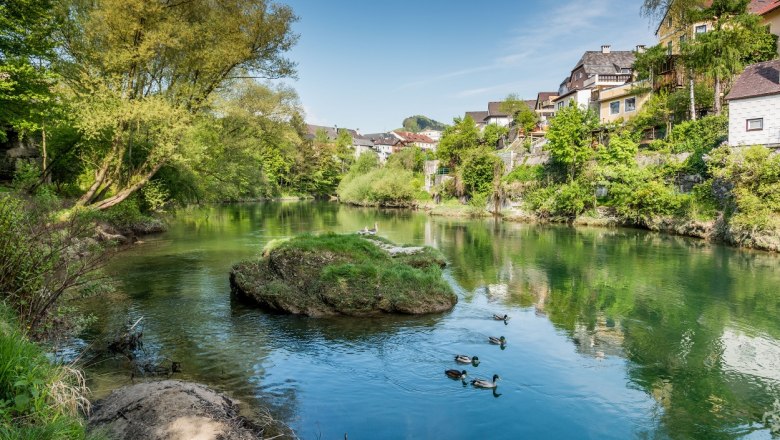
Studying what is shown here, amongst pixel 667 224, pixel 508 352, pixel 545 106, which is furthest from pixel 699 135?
pixel 545 106

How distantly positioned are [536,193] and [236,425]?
51897 millimetres

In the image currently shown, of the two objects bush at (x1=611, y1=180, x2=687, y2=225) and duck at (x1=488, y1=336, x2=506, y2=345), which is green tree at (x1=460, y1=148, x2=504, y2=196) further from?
duck at (x1=488, y1=336, x2=506, y2=345)

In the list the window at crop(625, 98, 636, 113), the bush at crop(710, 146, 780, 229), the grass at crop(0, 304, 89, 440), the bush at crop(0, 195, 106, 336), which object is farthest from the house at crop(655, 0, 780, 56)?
the grass at crop(0, 304, 89, 440)

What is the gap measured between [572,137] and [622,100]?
37.7ft

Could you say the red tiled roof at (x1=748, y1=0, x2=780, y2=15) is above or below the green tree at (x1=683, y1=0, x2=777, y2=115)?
above

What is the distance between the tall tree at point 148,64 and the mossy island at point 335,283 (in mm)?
13439

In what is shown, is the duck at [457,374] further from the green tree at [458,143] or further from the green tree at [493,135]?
the green tree at [493,135]

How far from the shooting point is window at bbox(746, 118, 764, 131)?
34078 mm

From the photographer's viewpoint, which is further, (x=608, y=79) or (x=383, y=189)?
(x=383, y=189)

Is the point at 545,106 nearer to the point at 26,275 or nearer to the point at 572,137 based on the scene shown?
the point at 572,137

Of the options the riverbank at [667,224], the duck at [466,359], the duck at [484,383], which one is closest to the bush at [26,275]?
the duck at [484,383]

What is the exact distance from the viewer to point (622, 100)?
59156 millimetres

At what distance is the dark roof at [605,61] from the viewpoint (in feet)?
260

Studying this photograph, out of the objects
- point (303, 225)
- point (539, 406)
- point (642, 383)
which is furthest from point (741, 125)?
point (303, 225)
